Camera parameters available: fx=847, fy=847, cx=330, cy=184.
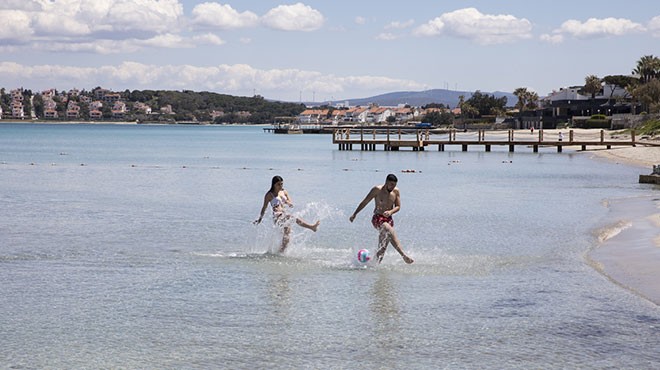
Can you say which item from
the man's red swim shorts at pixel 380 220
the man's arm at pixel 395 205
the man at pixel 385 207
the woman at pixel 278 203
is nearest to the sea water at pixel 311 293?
the woman at pixel 278 203

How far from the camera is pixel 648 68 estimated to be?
434 feet

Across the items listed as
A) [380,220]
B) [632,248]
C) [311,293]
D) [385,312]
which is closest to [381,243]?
[380,220]

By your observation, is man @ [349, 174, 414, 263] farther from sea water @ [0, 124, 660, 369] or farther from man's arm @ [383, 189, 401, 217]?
sea water @ [0, 124, 660, 369]

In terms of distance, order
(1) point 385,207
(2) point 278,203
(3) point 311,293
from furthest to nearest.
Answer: (2) point 278,203
(1) point 385,207
(3) point 311,293

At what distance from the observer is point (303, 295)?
44.7 ft

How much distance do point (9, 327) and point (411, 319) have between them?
5.52 metres

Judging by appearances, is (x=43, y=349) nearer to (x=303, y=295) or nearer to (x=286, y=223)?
(x=303, y=295)

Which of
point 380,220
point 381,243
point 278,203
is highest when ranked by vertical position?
point 278,203

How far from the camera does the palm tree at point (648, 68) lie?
13125 cm

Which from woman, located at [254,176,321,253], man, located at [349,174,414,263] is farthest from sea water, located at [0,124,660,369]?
man, located at [349,174,414,263]

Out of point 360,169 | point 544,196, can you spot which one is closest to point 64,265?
point 544,196

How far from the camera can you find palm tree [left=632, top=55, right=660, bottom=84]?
431 ft

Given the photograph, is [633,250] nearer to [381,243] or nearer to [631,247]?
[631,247]

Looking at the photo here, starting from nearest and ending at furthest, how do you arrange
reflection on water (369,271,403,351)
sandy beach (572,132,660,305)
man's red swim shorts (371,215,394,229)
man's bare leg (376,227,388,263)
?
reflection on water (369,271,403,351) < sandy beach (572,132,660,305) < man's red swim shorts (371,215,394,229) < man's bare leg (376,227,388,263)
